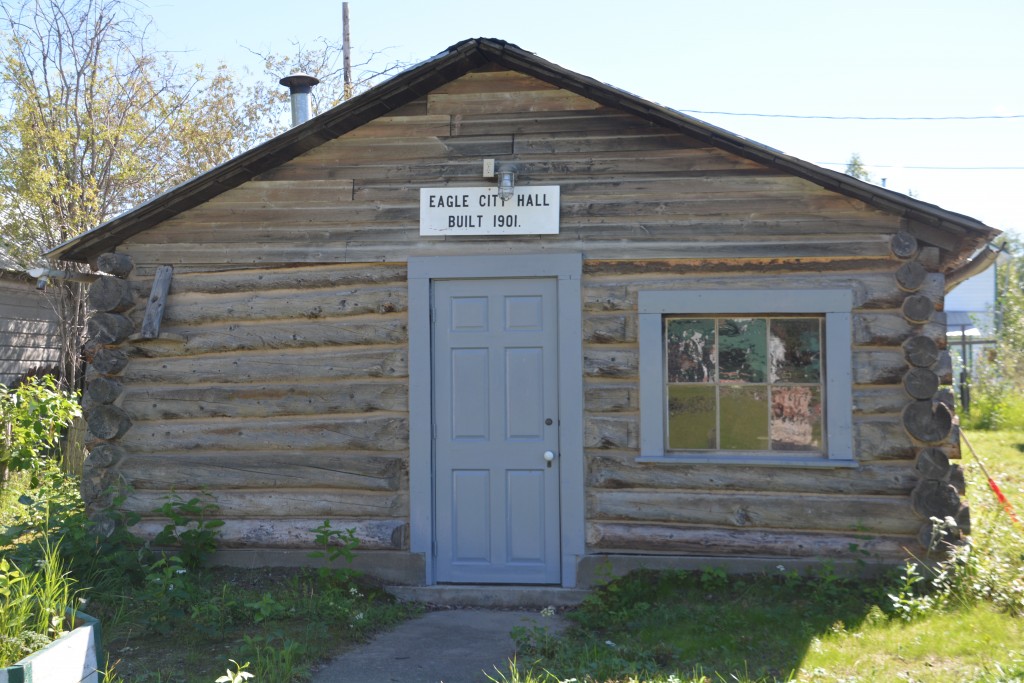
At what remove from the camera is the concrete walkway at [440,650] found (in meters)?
5.45

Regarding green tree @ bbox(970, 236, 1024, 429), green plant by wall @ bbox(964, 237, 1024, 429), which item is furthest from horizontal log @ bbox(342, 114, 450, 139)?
green plant by wall @ bbox(964, 237, 1024, 429)

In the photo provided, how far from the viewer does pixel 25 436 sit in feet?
33.7

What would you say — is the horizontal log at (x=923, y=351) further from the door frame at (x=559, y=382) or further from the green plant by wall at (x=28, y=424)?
the green plant by wall at (x=28, y=424)

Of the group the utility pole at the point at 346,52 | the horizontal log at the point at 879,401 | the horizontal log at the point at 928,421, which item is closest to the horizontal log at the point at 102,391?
the horizontal log at the point at 879,401

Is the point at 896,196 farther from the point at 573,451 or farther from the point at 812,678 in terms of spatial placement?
the point at 812,678

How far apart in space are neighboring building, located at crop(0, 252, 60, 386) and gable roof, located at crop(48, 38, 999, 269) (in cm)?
782

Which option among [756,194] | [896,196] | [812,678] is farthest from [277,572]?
[896,196]

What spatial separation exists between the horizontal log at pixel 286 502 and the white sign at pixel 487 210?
7.31 feet

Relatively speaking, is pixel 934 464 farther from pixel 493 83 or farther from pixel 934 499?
pixel 493 83

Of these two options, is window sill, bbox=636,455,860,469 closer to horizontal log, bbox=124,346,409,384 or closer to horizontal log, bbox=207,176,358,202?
horizontal log, bbox=124,346,409,384

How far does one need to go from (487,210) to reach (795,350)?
2.68 m

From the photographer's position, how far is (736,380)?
23.2ft

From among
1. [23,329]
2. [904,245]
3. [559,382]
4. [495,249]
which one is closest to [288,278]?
[495,249]

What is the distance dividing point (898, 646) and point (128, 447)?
241 inches
